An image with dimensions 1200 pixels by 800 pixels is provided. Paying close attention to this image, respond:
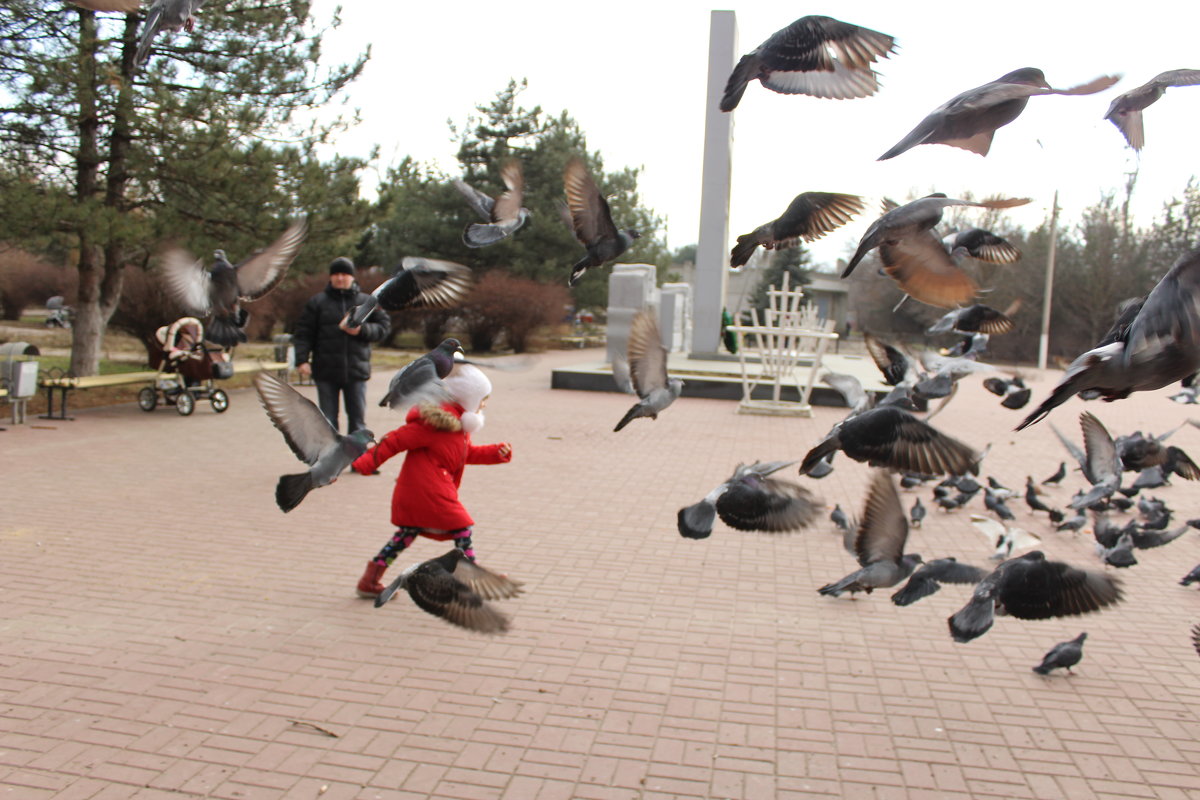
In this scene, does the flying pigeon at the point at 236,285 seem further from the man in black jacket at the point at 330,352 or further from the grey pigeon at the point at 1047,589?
the man in black jacket at the point at 330,352

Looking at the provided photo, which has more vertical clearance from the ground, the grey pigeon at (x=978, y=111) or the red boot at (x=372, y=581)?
the grey pigeon at (x=978, y=111)

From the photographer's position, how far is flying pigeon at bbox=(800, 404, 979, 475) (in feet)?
7.89

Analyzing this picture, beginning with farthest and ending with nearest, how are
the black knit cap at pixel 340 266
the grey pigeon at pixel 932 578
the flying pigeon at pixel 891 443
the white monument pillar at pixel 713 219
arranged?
the white monument pillar at pixel 713 219
the black knit cap at pixel 340 266
the grey pigeon at pixel 932 578
the flying pigeon at pixel 891 443

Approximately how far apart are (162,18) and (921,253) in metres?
1.70

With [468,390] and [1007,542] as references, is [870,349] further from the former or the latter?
[1007,542]

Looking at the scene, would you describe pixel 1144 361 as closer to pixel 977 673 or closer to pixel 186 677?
pixel 977 673

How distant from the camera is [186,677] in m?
4.07

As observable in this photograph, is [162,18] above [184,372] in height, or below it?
above

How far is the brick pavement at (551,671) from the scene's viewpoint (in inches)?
133

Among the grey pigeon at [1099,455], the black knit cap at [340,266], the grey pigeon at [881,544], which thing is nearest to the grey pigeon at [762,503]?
the grey pigeon at [881,544]

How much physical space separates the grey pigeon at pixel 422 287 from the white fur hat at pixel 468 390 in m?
1.61

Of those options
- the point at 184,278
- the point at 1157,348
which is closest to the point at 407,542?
the point at 184,278

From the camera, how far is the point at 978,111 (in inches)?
67.9

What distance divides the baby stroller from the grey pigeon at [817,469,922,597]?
11.3 meters
